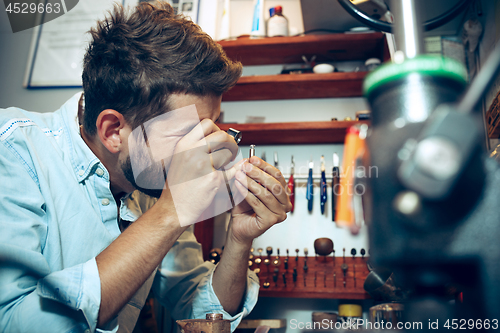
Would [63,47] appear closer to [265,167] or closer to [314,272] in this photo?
[265,167]

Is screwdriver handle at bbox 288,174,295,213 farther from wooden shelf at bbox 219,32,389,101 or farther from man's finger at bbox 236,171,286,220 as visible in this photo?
man's finger at bbox 236,171,286,220

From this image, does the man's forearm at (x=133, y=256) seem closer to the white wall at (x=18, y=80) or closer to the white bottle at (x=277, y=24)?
the white bottle at (x=277, y=24)

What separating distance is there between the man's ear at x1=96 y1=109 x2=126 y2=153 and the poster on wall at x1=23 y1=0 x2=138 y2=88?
1423 mm

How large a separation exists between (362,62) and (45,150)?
5.70ft

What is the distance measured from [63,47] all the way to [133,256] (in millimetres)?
2101

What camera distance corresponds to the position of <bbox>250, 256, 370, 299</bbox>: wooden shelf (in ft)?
5.14

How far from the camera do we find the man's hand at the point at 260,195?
883mm

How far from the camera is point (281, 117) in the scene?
6.59 feet

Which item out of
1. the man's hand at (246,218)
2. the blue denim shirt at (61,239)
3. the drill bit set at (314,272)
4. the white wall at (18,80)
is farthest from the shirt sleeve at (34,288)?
the white wall at (18,80)

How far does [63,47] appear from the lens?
2197 millimetres

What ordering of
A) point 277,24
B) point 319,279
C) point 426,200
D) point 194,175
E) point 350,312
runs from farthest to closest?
point 277,24 < point 319,279 < point 350,312 < point 194,175 < point 426,200

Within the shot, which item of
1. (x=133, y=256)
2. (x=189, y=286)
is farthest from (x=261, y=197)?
(x=189, y=286)

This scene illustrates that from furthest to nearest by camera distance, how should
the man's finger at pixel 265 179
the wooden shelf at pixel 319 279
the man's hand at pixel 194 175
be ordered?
1. the wooden shelf at pixel 319 279
2. the man's finger at pixel 265 179
3. the man's hand at pixel 194 175

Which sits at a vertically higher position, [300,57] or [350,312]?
[300,57]
